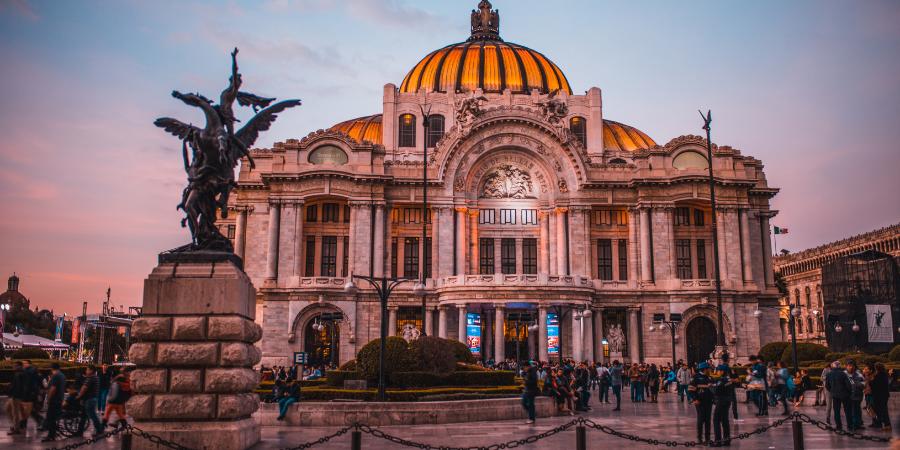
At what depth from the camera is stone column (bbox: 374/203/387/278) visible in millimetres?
57500

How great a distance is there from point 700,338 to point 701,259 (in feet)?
21.4

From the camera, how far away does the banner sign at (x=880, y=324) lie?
55.5 m

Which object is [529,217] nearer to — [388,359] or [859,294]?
[859,294]

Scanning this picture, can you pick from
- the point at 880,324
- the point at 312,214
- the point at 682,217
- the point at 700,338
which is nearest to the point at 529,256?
the point at 682,217

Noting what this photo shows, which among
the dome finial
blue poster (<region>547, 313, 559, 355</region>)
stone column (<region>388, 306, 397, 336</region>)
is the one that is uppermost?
the dome finial

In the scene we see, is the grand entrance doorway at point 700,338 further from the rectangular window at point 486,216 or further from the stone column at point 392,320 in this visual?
the stone column at point 392,320

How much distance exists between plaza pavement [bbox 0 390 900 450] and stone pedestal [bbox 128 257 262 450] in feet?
6.16

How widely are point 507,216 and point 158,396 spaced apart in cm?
4805

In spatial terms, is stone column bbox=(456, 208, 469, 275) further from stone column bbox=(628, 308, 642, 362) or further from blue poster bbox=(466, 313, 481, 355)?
stone column bbox=(628, 308, 642, 362)

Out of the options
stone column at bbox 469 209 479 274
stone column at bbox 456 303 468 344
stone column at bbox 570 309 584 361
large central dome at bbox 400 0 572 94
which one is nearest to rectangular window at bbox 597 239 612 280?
stone column at bbox 570 309 584 361

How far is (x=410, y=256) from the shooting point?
199ft

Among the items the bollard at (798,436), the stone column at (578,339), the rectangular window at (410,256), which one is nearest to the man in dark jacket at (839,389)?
the bollard at (798,436)

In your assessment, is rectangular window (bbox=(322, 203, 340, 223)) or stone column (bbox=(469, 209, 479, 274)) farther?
stone column (bbox=(469, 209, 479, 274))

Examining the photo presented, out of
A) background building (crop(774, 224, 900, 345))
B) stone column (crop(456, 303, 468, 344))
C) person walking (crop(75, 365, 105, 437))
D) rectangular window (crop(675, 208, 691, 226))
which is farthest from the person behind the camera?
background building (crop(774, 224, 900, 345))
